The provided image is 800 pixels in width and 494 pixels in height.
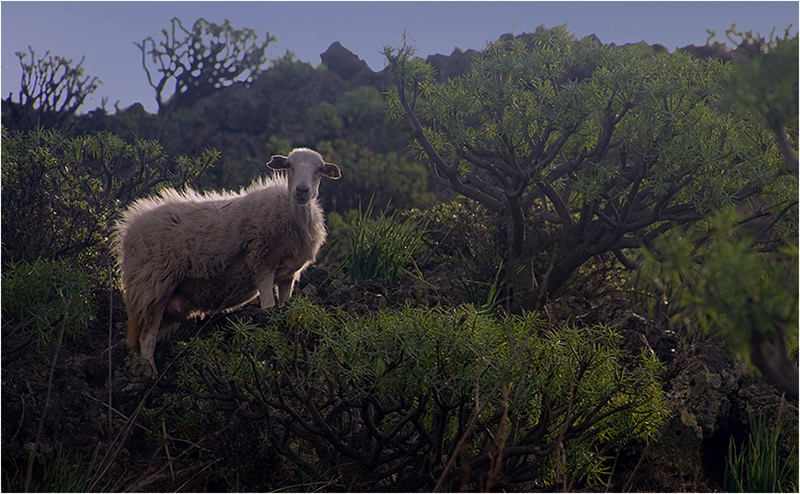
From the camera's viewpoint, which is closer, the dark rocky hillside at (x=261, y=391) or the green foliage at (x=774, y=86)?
the green foliage at (x=774, y=86)

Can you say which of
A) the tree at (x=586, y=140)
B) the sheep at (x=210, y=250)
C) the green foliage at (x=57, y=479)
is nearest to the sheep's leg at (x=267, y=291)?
the sheep at (x=210, y=250)

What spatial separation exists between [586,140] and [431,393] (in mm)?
4525

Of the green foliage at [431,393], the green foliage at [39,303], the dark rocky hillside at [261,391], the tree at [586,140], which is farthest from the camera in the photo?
the tree at [586,140]

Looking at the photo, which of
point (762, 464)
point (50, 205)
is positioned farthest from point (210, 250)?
point (762, 464)

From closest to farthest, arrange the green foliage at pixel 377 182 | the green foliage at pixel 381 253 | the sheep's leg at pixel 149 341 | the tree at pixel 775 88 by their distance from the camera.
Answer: the tree at pixel 775 88
the sheep's leg at pixel 149 341
the green foliage at pixel 381 253
the green foliage at pixel 377 182

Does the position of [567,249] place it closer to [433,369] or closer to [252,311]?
[252,311]

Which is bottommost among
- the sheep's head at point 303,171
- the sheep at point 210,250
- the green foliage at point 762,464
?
the green foliage at point 762,464

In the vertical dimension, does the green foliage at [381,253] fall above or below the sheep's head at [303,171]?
below

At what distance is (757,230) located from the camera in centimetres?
739

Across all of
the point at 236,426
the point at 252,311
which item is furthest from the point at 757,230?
the point at 236,426

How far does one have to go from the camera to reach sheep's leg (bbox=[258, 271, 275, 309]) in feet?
20.2

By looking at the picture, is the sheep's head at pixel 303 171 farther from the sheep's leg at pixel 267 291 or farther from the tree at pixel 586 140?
the tree at pixel 586 140

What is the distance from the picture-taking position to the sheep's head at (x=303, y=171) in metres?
6.18

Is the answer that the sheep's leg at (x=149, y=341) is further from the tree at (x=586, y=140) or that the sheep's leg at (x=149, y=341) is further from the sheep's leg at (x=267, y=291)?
the tree at (x=586, y=140)
